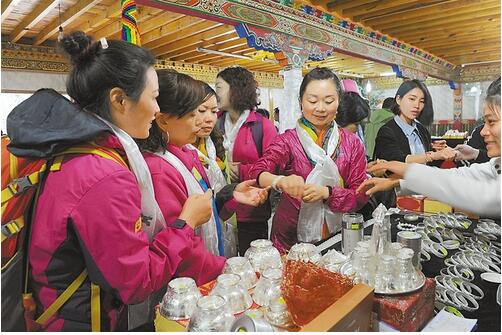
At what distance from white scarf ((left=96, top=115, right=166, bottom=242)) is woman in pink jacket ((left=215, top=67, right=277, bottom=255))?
115cm

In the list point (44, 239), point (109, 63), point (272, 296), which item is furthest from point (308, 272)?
point (109, 63)

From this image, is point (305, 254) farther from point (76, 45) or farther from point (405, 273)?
point (76, 45)

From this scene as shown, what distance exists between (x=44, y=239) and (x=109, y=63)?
45 centimetres

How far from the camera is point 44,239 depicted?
2.71 ft

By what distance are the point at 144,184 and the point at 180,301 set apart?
0.35 m

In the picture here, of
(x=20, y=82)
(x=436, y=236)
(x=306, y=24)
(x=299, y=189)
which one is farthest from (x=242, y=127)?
(x=20, y=82)

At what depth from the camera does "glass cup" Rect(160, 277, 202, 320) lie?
2.57 ft

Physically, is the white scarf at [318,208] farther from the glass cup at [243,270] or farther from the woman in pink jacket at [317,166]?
the glass cup at [243,270]

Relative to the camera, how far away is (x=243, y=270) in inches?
36.7

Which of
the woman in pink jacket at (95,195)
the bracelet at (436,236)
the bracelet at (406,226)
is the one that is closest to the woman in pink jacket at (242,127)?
the bracelet at (406,226)

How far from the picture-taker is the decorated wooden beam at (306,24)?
3.36m

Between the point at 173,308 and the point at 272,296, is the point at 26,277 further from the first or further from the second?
the point at 272,296

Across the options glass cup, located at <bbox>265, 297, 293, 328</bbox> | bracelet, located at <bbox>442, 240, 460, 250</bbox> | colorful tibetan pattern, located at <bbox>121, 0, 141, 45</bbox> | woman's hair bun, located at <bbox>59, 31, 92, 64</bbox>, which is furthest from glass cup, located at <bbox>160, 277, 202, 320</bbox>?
colorful tibetan pattern, located at <bbox>121, 0, 141, 45</bbox>

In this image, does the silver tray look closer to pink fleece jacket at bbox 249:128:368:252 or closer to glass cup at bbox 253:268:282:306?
glass cup at bbox 253:268:282:306
